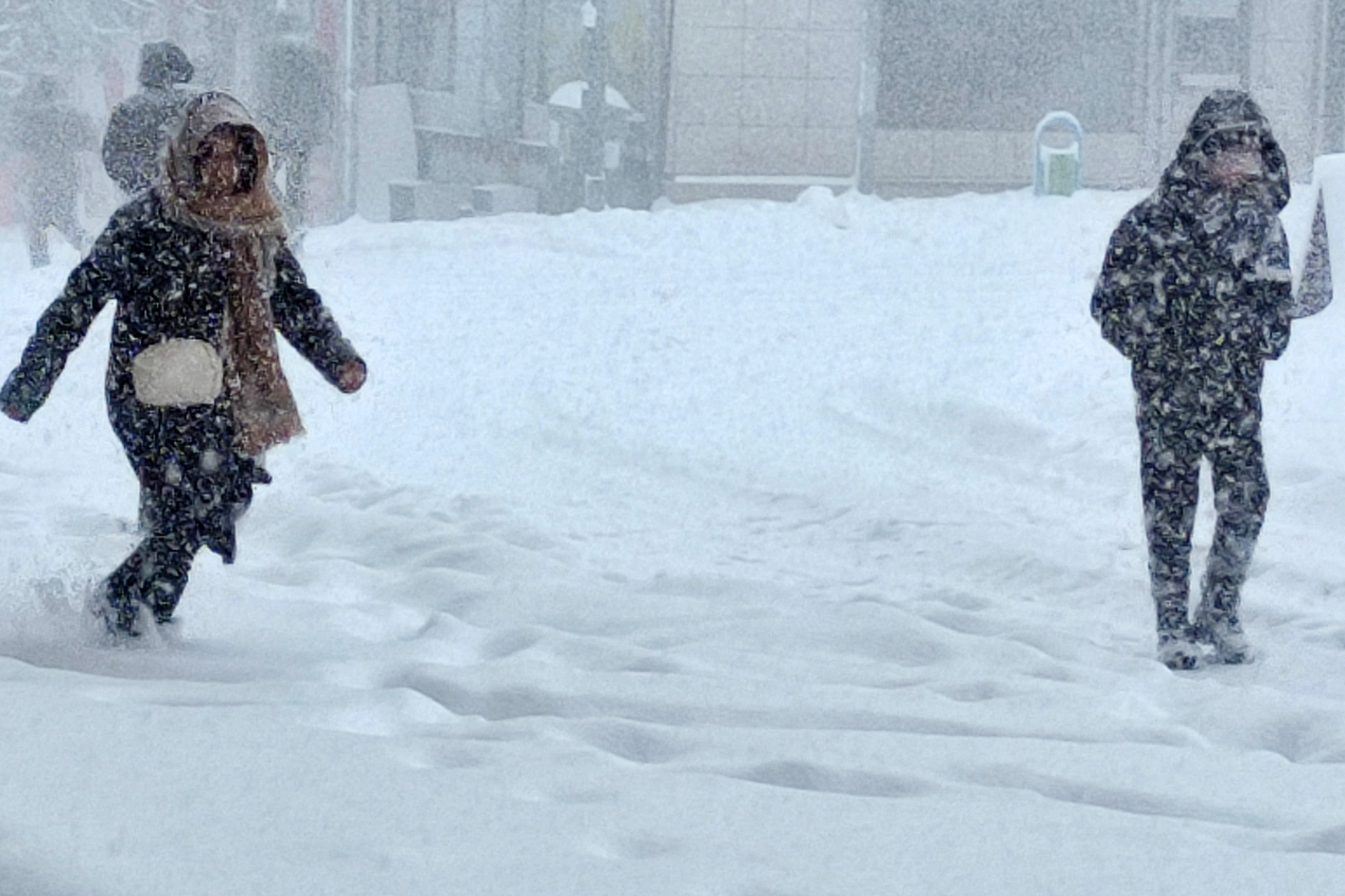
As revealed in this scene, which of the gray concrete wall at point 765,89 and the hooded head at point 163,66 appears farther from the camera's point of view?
the gray concrete wall at point 765,89

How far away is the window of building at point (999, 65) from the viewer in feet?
70.8

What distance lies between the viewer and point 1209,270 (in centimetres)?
558

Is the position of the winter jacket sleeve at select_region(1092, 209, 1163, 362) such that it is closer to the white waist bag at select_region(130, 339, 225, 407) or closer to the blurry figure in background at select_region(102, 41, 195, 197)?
the white waist bag at select_region(130, 339, 225, 407)

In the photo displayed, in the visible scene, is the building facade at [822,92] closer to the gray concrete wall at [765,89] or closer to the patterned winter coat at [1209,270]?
the gray concrete wall at [765,89]

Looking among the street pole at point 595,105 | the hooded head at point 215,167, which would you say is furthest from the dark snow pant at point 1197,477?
the street pole at point 595,105

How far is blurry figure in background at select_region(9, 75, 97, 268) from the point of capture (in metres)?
16.4

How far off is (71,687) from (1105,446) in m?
5.53

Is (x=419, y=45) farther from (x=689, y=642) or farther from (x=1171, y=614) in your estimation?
(x=1171, y=614)

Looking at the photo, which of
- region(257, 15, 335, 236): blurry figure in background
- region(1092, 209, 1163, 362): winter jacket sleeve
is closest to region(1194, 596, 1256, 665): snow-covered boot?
region(1092, 209, 1163, 362): winter jacket sleeve

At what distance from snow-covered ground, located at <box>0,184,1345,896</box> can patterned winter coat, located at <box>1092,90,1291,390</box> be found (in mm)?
825

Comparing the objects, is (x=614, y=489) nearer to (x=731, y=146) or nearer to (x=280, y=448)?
(x=280, y=448)

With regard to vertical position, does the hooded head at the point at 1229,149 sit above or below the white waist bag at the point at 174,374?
above

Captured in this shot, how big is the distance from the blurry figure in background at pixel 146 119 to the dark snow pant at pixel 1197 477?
4952mm

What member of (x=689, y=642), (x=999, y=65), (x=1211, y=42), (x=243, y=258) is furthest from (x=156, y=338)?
(x=1211, y=42)
